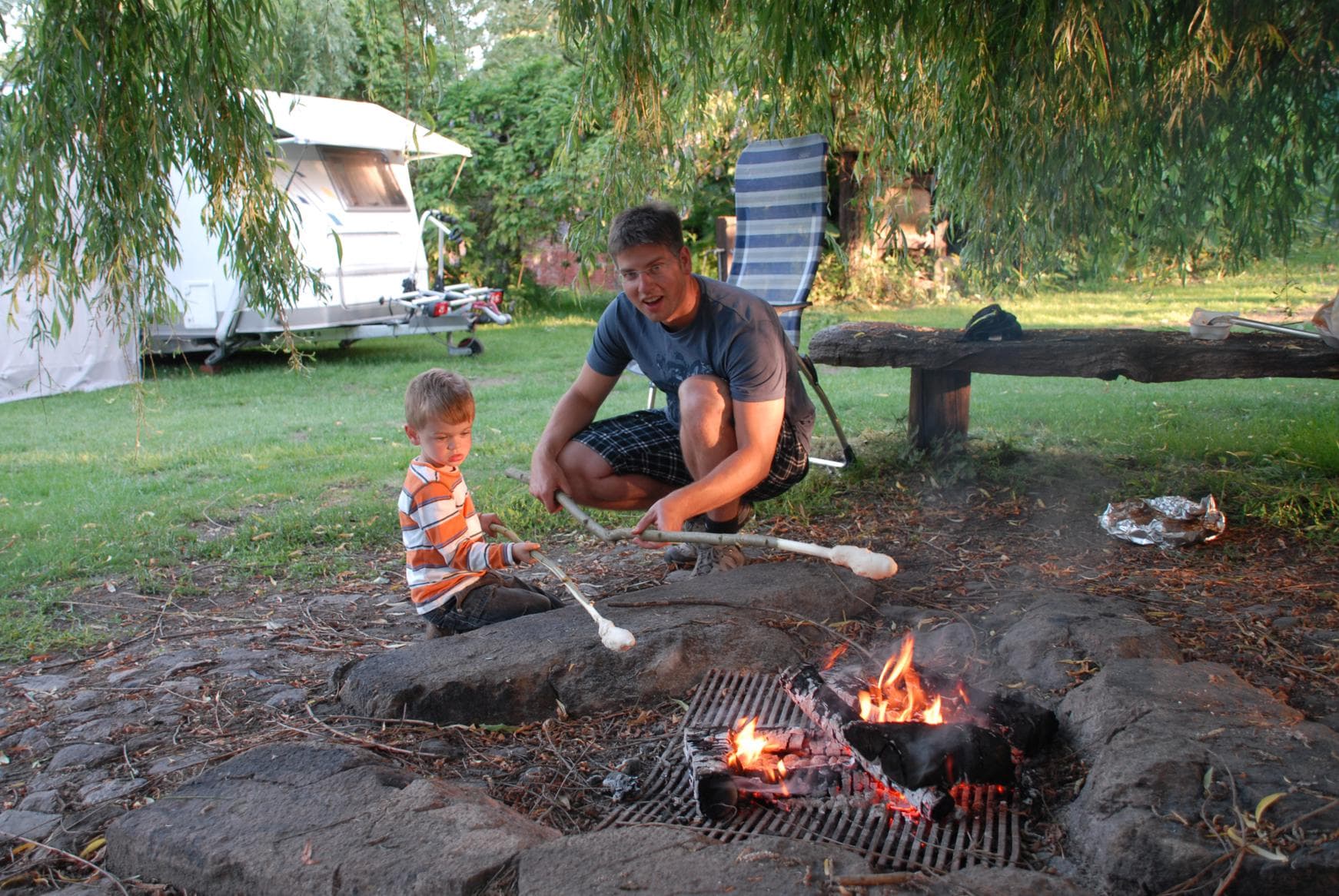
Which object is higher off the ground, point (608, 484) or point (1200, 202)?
point (1200, 202)

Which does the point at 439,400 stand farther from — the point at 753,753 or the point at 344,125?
the point at 344,125

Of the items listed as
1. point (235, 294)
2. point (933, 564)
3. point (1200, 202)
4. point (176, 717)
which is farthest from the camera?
point (235, 294)

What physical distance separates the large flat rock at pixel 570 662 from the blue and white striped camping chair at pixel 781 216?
305 centimetres

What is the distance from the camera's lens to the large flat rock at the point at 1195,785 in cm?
186

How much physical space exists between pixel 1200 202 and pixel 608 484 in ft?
9.97

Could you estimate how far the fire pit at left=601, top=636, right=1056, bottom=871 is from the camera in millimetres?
2250

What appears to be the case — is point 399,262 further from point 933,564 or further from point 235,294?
point 933,564

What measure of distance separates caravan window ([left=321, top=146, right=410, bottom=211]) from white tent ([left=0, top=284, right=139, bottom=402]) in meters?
2.68

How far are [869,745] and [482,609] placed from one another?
1458 mm

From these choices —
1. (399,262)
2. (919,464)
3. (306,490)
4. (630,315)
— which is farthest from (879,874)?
(399,262)

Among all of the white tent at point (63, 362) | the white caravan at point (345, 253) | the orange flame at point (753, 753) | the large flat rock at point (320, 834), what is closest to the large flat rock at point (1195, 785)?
the orange flame at point (753, 753)

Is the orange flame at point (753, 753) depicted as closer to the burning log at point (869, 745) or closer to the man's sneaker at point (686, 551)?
the burning log at point (869, 745)

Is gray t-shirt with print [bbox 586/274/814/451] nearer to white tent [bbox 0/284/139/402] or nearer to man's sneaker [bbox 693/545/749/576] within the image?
man's sneaker [bbox 693/545/749/576]

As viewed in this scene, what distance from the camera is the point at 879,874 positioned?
1.89 meters
